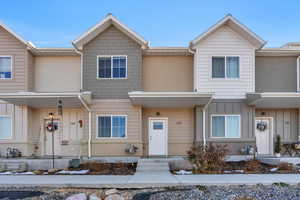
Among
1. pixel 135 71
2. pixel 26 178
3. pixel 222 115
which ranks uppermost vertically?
pixel 135 71

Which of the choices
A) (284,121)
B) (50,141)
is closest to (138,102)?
(50,141)

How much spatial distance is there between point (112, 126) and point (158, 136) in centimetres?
248

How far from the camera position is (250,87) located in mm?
13648

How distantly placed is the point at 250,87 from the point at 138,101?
5.67 m

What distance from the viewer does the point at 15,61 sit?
13.9 metres

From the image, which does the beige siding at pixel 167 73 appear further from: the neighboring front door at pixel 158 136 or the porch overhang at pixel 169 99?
the neighboring front door at pixel 158 136

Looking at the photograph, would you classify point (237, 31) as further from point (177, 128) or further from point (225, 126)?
point (177, 128)

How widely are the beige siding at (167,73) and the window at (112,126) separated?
2.25 m

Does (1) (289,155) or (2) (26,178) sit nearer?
(2) (26,178)

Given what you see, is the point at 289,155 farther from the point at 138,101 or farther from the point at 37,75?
the point at 37,75

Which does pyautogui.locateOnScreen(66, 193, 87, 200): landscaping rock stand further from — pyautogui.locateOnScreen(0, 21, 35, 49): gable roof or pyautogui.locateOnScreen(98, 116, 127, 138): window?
pyautogui.locateOnScreen(0, 21, 35, 49): gable roof

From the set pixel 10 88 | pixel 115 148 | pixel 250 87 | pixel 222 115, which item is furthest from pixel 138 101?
pixel 10 88

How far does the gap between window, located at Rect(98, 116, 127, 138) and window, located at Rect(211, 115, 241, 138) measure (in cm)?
456

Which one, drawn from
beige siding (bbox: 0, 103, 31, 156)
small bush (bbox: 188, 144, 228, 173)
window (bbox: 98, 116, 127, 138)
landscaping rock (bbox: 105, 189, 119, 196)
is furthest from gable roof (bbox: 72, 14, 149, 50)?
landscaping rock (bbox: 105, 189, 119, 196)
